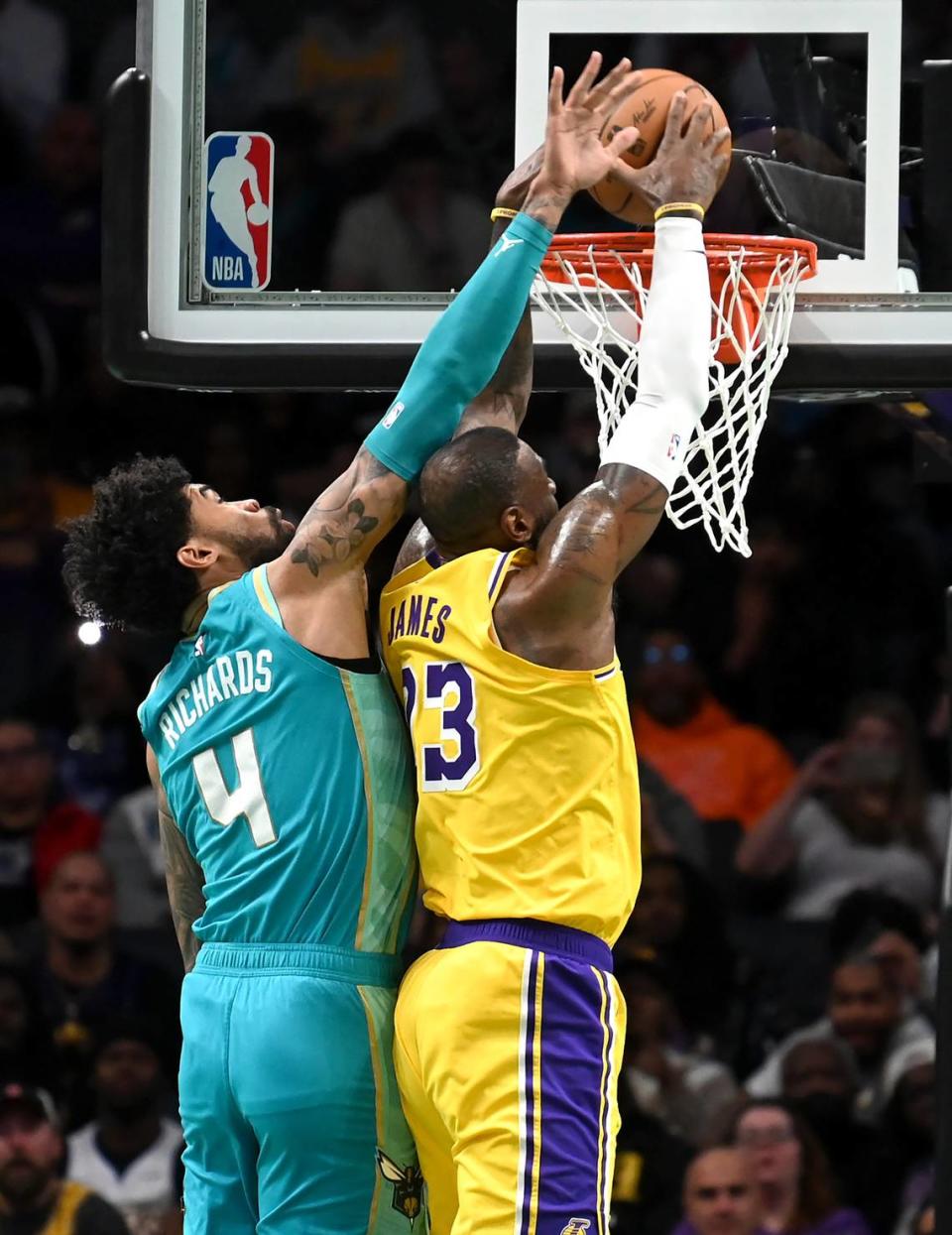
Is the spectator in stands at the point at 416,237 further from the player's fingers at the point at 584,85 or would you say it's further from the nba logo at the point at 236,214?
the player's fingers at the point at 584,85

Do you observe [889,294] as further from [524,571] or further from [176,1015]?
[176,1015]

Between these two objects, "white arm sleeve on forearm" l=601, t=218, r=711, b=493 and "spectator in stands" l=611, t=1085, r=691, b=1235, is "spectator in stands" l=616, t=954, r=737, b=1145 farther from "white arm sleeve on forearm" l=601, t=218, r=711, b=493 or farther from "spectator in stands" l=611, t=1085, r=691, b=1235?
"white arm sleeve on forearm" l=601, t=218, r=711, b=493

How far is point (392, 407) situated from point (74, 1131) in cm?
377

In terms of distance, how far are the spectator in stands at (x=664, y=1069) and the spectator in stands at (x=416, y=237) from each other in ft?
9.40

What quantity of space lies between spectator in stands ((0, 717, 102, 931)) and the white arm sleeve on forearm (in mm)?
3824

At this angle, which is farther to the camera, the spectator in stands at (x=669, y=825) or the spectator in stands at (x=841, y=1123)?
the spectator in stands at (x=669, y=825)

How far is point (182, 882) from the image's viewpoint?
3658 mm

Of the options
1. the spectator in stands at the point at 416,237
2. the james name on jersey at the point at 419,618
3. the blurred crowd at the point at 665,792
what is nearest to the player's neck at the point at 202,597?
the james name on jersey at the point at 419,618

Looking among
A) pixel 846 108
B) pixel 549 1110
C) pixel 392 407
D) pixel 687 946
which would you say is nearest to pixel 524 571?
pixel 392 407

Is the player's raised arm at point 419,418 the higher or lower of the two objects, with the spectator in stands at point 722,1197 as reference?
higher

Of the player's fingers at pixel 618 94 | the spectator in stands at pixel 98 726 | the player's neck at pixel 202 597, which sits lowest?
the spectator in stands at pixel 98 726

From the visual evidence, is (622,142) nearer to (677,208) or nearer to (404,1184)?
(677,208)

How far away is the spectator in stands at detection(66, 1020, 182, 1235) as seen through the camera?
6012 mm

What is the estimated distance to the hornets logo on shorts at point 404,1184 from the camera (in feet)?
10.2
